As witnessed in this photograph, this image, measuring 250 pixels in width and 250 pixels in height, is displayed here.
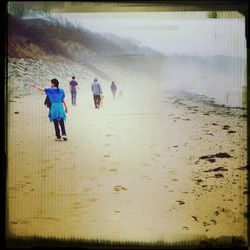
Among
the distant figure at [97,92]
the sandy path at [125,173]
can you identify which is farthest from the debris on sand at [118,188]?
the distant figure at [97,92]

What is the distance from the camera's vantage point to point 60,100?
217 centimetres

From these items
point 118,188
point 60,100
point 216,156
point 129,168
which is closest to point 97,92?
point 60,100

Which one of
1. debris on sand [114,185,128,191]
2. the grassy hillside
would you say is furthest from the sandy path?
the grassy hillside

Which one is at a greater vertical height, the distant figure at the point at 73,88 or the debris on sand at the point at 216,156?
the distant figure at the point at 73,88

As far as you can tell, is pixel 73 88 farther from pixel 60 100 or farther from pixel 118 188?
pixel 118 188

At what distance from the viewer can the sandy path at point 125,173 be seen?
211cm

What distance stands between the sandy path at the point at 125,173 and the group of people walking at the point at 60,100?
48 millimetres

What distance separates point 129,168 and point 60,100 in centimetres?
78

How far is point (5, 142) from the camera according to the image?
213cm

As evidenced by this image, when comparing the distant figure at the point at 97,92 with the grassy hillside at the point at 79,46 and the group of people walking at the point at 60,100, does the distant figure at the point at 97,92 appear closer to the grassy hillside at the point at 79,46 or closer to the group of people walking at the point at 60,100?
the group of people walking at the point at 60,100

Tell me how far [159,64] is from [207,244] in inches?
57.8

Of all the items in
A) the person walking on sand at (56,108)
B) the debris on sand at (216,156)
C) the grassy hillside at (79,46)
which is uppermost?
the grassy hillside at (79,46)

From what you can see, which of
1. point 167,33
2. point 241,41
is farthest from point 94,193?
point 241,41

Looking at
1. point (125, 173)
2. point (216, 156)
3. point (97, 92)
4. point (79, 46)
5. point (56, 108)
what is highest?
point (79, 46)
